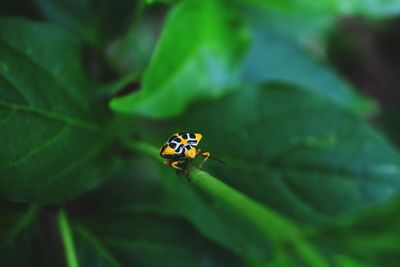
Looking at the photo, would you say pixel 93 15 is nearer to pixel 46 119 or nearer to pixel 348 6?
pixel 46 119

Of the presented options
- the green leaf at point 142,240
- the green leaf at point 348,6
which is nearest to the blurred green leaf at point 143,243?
the green leaf at point 142,240

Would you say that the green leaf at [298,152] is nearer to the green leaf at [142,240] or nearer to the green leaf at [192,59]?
the green leaf at [192,59]

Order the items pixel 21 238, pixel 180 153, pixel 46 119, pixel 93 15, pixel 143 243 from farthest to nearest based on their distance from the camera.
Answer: pixel 93 15
pixel 143 243
pixel 21 238
pixel 46 119
pixel 180 153

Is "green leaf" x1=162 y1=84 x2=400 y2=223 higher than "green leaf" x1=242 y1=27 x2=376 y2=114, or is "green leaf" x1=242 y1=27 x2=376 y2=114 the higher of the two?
"green leaf" x1=242 y1=27 x2=376 y2=114

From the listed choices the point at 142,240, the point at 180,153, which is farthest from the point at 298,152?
the point at 180,153

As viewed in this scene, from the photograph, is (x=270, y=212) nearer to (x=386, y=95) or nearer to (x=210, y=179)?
(x=210, y=179)

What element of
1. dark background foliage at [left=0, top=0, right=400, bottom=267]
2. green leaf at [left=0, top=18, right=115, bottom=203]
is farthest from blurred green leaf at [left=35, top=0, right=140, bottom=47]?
green leaf at [left=0, top=18, right=115, bottom=203]

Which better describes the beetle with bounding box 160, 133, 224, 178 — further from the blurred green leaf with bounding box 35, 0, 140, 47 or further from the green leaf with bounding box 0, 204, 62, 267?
the blurred green leaf with bounding box 35, 0, 140, 47
